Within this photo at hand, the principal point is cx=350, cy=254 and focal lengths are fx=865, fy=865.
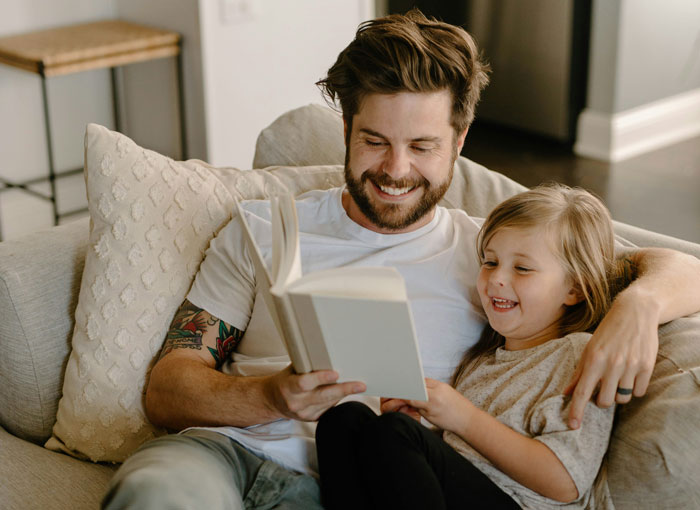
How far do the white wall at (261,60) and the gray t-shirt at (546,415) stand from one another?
2.20 m

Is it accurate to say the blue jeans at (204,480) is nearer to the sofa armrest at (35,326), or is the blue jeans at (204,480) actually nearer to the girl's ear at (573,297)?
the sofa armrest at (35,326)

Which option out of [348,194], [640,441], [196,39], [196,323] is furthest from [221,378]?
[196,39]

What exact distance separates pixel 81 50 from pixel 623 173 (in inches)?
103

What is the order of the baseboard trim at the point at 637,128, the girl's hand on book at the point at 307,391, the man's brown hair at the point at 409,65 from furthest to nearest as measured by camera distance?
the baseboard trim at the point at 637,128 < the man's brown hair at the point at 409,65 < the girl's hand on book at the point at 307,391

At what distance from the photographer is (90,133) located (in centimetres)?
170

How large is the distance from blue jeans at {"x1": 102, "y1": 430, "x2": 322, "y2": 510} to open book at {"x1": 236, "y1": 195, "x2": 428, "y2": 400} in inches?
8.5

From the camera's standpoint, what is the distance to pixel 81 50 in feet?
10.1

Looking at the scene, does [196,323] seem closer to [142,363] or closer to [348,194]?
[142,363]

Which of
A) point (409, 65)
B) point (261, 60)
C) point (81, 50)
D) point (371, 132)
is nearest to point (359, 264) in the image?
point (371, 132)

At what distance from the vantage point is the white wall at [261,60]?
3.38m

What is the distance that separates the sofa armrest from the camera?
1.61 meters

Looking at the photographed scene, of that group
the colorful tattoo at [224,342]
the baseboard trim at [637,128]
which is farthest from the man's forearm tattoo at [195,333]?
the baseboard trim at [637,128]

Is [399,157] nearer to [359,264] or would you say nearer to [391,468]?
[359,264]

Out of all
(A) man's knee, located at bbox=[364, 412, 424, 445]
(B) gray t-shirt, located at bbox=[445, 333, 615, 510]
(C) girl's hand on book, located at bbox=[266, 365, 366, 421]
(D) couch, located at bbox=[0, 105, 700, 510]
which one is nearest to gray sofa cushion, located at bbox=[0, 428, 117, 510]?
(D) couch, located at bbox=[0, 105, 700, 510]
